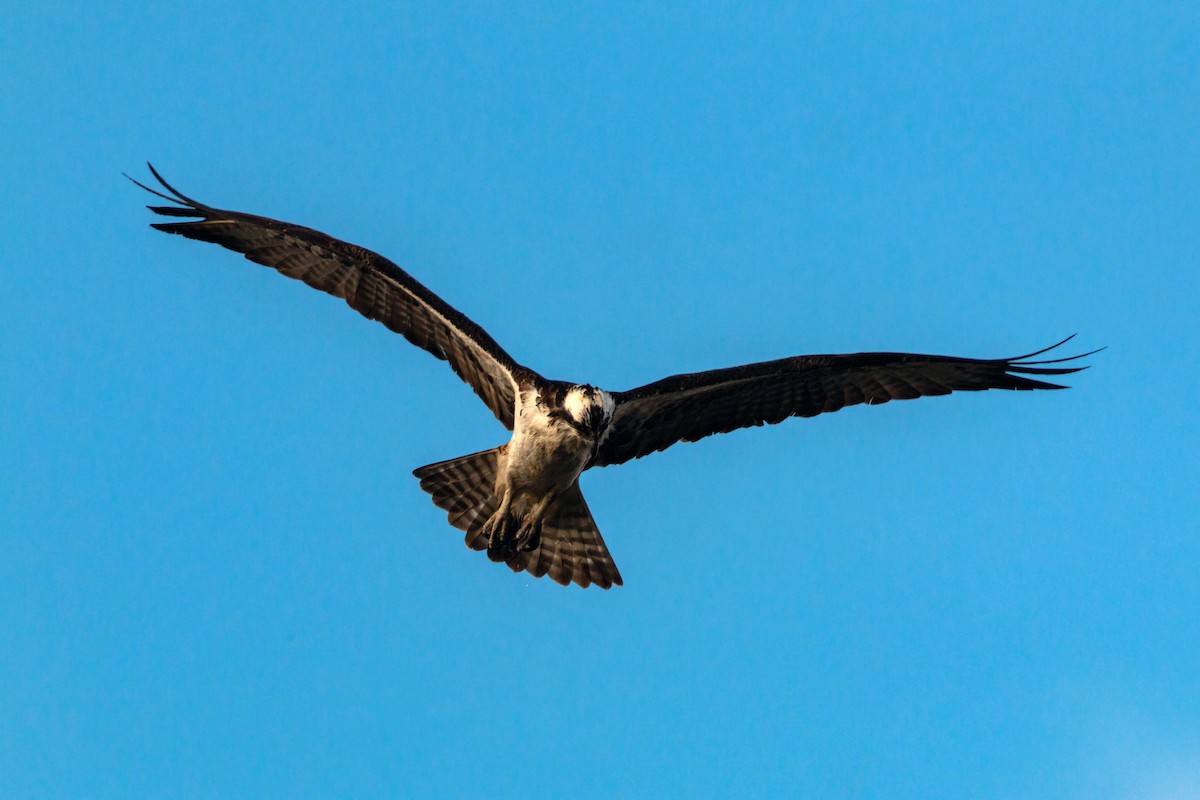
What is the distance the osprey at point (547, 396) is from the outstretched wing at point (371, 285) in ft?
0.04

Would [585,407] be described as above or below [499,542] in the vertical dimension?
above

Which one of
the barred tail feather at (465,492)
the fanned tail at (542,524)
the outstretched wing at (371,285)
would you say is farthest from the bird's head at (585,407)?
the barred tail feather at (465,492)

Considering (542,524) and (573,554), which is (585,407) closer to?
(542,524)

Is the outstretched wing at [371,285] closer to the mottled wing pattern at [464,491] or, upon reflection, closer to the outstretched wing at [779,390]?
the mottled wing pattern at [464,491]

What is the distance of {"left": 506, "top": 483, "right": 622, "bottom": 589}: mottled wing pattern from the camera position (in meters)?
Answer: 13.1

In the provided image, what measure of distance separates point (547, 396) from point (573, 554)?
2090 mm

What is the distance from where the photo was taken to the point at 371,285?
12.5m

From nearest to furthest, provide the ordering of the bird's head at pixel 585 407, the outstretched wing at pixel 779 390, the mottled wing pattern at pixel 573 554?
the bird's head at pixel 585 407
the outstretched wing at pixel 779 390
the mottled wing pattern at pixel 573 554

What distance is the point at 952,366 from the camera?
1285 cm

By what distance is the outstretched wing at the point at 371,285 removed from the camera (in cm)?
1215

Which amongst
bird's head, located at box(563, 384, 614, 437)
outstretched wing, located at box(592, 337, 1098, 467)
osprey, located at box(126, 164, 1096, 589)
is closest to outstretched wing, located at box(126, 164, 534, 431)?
osprey, located at box(126, 164, 1096, 589)

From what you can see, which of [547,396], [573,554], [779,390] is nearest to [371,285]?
[547,396]

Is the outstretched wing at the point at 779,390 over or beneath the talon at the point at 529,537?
over

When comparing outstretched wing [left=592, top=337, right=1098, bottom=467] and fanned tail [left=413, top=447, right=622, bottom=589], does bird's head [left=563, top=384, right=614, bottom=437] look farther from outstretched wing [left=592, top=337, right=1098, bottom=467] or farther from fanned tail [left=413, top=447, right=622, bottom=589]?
fanned tail [left=413, top=447, right=622, bottom=589]
